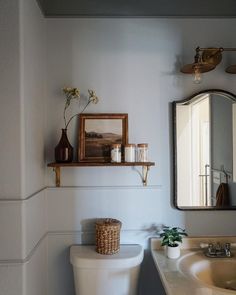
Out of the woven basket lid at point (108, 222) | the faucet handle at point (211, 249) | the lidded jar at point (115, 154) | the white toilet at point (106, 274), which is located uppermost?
the lidded jar at point (115, 154)

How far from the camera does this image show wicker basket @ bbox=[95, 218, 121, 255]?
157 cm

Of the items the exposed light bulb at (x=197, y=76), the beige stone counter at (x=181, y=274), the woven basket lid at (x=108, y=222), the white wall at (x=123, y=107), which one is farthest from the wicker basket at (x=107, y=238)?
the exposed light bulb at (x=197, y=76)

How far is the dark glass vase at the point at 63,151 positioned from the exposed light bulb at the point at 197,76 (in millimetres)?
875

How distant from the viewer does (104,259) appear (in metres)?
1.52

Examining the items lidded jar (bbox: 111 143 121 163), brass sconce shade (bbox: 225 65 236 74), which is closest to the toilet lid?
lidded jar (bbox: 111 143 121 163)

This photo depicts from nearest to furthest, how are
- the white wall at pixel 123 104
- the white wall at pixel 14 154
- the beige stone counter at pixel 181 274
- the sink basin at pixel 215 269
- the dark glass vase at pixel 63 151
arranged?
the beige stone counter at pixel 181 274
the white wall at pixel 14 154
the sink basin at pixel 215 269
the dark glass vase at pixel 63 151
the white wall at pixel 123 104

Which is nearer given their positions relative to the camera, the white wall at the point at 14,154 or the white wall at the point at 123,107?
the white wall at the point at 14,154

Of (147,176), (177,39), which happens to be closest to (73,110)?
(147,176)

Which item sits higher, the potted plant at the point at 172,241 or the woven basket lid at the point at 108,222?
the woven basket lid at the point at 108,222

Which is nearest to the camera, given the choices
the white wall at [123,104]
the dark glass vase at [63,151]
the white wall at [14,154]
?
the white wall at [14,154]

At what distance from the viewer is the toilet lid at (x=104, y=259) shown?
151 cm

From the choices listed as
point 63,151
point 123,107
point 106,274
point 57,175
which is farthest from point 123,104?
point 106,274

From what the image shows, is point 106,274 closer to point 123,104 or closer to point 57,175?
point 57,175

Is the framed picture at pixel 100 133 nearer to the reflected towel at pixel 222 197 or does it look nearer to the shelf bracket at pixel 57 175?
the shelf bracket at pixel 57 175
